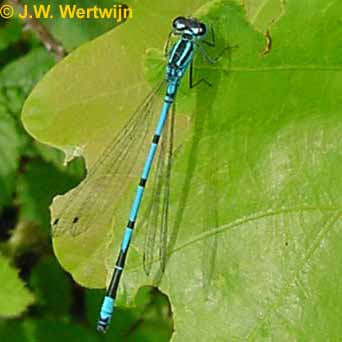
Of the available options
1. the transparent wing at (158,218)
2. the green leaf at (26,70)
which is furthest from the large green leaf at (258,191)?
the green leaf at (26,70)

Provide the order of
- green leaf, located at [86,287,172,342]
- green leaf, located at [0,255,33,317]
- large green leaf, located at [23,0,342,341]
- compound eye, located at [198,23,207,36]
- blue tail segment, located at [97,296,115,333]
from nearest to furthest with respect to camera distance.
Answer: large green leaf, located at [23,0,342,341] → compound eye, located at [198,23,207,36] → blue tail segment, located at [97,296,115,333] → green leaf, located at [0,255,33,317] → green leaf, located at [86,287,172,342]

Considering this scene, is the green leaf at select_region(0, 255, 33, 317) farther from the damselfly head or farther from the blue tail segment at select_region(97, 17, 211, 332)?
the damselfly head

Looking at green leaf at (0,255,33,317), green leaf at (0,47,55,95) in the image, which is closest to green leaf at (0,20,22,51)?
green leaf at (0,47,55,95)

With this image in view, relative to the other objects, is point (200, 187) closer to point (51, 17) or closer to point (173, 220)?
point (173, 220)

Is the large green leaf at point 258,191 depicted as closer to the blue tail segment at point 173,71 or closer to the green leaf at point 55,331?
the blue tail segment at point 173,71

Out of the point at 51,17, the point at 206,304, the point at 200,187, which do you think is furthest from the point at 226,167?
the point at 51,17

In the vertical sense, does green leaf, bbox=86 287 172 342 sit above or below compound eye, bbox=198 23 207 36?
below

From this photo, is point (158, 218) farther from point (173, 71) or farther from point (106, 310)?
point (106, 310)

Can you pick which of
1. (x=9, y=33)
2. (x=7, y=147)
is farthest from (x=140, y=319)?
(x=9, y=33)

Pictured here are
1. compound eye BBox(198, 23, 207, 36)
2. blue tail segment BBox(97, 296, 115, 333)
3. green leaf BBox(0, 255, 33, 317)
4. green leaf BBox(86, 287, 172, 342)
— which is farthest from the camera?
green leaf BBox(86, 287, 172, 342)
